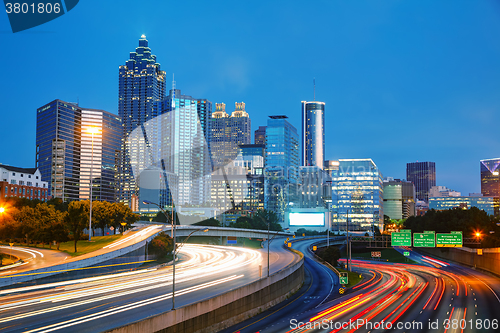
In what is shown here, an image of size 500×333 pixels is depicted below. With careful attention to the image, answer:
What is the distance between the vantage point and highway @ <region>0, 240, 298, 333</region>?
30.0 meters

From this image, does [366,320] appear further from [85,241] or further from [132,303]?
[85,241]

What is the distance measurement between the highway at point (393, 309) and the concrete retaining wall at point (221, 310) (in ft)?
3.76

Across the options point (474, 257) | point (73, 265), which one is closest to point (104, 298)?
point (73, 265)

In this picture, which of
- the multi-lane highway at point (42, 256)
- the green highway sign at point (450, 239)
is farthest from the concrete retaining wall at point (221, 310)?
the green highway sign at point (450, 239)

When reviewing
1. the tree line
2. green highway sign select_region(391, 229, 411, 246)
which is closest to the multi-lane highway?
the tree line

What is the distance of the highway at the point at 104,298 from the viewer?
30000 mm

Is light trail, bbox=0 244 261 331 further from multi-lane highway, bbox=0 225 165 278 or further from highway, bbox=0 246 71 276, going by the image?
highway, bbox=0 246 71 276

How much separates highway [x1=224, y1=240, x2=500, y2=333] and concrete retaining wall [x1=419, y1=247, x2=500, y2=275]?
25.7ft

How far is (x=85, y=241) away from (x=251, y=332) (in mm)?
55510

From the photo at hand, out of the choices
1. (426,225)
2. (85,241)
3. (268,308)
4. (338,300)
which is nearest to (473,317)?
(338,300)

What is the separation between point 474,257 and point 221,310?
78901mm

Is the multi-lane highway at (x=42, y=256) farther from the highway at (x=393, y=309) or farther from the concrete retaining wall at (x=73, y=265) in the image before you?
the highway at (x=393, y=309)

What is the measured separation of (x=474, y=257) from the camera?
96.3 m

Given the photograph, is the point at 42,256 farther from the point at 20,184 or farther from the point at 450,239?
the point at 20,184
